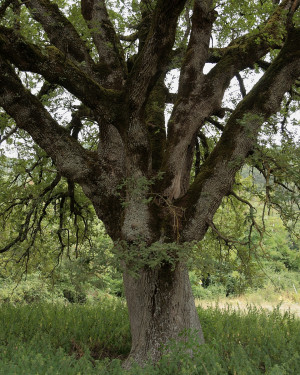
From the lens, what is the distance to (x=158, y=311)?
5664 mm

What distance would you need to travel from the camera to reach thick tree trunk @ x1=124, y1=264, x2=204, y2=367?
5.58 meters

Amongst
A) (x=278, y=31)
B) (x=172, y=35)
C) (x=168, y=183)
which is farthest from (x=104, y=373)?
(x=278, y=31)

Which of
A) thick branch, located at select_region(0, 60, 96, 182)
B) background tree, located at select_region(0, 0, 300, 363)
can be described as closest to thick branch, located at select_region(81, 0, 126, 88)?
background tree, located at select_region(0, 0, 300, 363)

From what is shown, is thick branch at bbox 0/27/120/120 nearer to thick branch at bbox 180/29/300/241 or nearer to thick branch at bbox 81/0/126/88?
thick branch at bbox 81/0/126/88

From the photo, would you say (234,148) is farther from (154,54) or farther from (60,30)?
(60,30)

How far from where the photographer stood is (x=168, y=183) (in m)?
6.13

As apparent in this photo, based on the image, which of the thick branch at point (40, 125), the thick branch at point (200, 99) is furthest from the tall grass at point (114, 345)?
the thick branch at point (40, 125)

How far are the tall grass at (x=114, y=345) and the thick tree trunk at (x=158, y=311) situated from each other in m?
0.32

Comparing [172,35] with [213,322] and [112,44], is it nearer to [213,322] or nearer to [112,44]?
[112,44]

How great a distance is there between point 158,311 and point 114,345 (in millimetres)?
1708

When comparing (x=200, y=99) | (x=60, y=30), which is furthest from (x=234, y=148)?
(x=60, y=30)

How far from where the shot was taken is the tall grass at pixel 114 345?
4.61 meters

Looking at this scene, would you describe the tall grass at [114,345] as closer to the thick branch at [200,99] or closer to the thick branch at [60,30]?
the thick branch at [200,99]

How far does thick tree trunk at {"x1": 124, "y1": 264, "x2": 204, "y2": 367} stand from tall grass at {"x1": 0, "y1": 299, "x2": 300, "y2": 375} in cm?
32
